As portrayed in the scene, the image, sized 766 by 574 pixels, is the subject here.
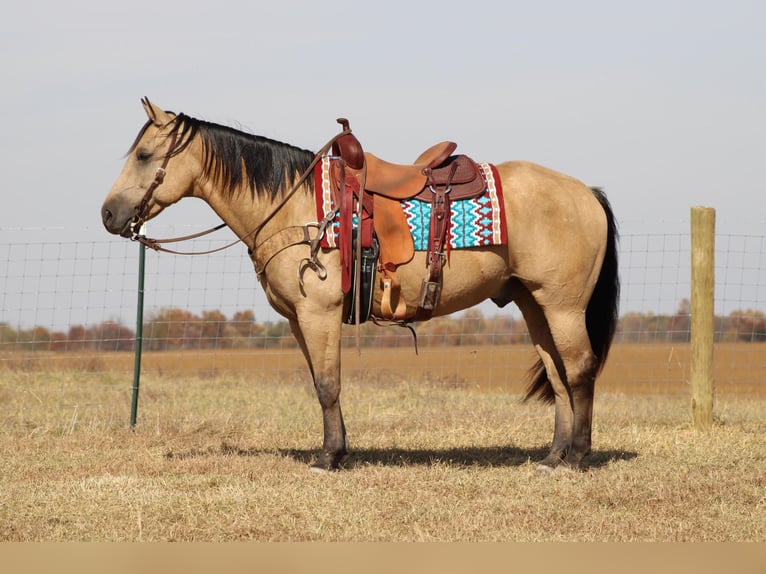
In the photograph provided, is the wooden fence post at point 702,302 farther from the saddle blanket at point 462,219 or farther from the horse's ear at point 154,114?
the horse's ear at point 154,114

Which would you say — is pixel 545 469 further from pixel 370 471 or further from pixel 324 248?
pixel 324 248

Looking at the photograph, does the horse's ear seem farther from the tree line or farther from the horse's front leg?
the tree line

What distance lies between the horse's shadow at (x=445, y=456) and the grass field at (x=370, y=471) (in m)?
0.02

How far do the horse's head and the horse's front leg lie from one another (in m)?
1.25

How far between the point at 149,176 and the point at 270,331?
9.32m

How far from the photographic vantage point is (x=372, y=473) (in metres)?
6.47

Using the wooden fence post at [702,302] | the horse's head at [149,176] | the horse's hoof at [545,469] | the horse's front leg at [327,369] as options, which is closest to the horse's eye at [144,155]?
the horse's head at [149,176]

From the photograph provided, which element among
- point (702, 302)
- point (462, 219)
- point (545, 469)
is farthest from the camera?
point (702, 302)

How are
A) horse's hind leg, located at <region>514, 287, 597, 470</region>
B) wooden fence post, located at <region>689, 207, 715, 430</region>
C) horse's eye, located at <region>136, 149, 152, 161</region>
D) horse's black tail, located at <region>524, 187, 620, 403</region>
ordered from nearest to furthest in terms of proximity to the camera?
horse's eye, located at <region>136, 149, 152, 161</region>
horse's hind leg, located at <region>514, 287, 597, 470</region>
horse's black tail, located at <region>524, 187, 620, 403</region>
wooden fence post, located at <region>689, 207, 715, 430</region>

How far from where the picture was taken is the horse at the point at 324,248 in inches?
255

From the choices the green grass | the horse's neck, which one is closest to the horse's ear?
the horse's neck

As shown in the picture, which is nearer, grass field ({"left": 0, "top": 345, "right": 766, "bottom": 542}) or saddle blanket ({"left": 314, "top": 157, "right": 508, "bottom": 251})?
grass field ({"left": 0, "top": 345, "right": 766, "bottom": 542})

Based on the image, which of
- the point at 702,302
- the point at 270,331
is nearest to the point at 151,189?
the point at 702,302

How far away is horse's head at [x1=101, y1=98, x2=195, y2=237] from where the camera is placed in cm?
651
